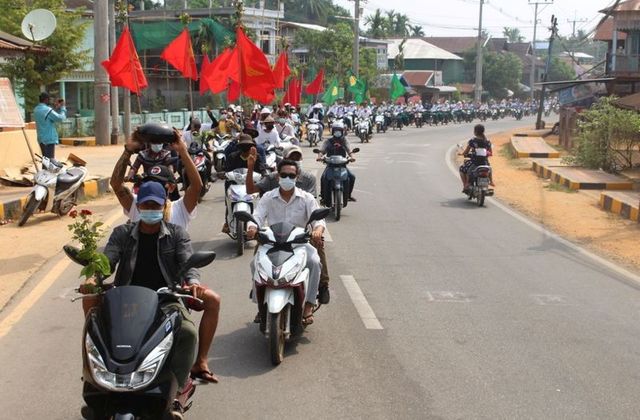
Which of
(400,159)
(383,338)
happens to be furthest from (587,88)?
(383,338)

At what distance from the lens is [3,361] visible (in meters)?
6.33

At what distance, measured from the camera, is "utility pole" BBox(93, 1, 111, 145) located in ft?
84.9

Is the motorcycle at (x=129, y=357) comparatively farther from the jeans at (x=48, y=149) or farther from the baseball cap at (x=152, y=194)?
the jeans at (x=48, y=149)

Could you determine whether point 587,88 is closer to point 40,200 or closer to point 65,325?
point 40,200

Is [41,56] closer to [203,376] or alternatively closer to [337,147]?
[337,147]

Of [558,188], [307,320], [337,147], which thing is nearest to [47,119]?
[337,147]

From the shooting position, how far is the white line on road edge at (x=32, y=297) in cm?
738

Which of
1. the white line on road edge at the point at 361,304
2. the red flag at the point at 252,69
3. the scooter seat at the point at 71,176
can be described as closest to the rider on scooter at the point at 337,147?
the scooter seat at the point at 71,176

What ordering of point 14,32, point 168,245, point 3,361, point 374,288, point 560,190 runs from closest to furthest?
1. point 168,245
2. point 3,361
3. point 374,288
4. point 560,190
5. point 14,32

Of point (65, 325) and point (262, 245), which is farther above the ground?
point (262, 245)

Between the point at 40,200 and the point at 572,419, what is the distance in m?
9.46

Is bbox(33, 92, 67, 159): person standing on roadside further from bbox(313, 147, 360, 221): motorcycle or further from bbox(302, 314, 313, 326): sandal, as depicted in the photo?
bbox(302, 314, 313, 326): sandal

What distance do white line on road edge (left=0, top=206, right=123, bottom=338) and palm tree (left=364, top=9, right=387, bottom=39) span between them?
242 feet

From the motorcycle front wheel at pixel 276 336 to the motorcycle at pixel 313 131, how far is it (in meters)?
25.2
